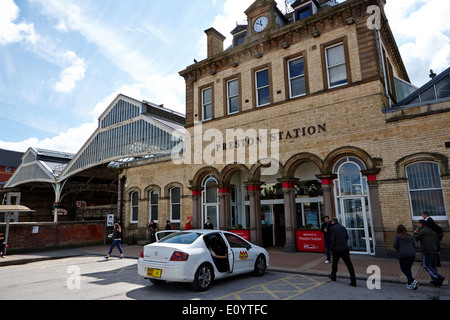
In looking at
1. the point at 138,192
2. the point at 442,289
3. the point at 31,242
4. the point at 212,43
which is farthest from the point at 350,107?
the point at 31,242

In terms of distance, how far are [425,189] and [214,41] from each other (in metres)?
14.5

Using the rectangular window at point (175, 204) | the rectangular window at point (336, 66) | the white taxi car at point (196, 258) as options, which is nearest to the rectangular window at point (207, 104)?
the rectangular window at point (175, 204)

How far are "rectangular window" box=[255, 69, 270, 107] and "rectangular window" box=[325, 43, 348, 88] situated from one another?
324 cm

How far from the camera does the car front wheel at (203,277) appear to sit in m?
6.92

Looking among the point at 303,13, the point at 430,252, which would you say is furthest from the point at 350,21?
the point at 430,252

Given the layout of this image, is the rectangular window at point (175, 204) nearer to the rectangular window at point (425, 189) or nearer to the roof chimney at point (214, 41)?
the roof chimney at point (214, 41)

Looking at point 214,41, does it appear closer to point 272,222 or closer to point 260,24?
point 260,24

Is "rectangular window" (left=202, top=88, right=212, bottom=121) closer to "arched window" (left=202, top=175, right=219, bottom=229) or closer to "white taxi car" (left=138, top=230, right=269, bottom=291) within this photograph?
"arched window" (left=202, top=175, right=219, bottom=229)

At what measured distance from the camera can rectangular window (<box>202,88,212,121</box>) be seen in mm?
18266

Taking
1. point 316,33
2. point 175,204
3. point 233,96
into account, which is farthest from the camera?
point 175,204

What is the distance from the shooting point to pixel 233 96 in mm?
17266

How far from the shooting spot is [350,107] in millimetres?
12984

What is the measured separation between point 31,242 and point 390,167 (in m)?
19.0
